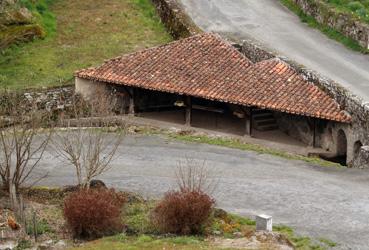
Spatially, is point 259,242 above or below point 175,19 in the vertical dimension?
below

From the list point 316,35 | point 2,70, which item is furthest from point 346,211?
point 2,70

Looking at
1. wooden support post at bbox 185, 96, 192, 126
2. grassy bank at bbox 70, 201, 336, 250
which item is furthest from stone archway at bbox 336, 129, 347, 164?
grassy bank at bbox 70, 201, 336, 250

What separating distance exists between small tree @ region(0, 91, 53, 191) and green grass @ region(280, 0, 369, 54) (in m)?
12.4

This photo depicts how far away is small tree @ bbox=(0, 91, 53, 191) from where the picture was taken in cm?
2248

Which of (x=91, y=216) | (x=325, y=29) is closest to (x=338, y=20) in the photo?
(x=325, y=29)

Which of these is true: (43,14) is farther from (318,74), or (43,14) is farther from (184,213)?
(184,213)

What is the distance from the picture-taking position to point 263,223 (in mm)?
20438

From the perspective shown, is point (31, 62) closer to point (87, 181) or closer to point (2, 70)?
point (2, 70)

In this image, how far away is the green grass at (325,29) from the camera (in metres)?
34.1

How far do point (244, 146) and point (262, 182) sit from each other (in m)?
4.47

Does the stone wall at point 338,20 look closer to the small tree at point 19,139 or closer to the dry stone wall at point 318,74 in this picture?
the dry stone wall at point 318,74

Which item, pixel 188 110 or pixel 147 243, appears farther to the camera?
pixel 188 110

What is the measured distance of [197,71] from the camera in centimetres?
3209

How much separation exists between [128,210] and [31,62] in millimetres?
14977
